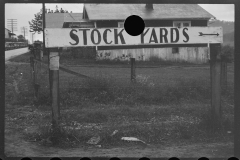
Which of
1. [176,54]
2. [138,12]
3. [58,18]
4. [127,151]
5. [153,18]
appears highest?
[58,18]

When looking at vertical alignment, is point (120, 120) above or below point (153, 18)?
below

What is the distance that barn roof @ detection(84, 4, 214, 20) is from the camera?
23359 mm

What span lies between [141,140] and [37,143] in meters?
1.77

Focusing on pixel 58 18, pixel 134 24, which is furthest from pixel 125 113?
pixel 58 18

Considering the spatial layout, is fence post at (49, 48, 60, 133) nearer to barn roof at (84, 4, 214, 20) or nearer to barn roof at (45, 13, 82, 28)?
barn roof at (84, 4, 214, 20)

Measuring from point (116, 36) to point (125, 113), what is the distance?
3350mm

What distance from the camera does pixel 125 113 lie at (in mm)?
8086

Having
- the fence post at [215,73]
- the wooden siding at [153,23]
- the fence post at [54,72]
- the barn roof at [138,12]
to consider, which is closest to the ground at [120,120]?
the fence post at [215,73]

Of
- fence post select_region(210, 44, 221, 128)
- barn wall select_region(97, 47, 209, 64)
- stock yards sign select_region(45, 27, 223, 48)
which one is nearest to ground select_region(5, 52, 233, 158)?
fence post select_region(210, 44, 221, 128)

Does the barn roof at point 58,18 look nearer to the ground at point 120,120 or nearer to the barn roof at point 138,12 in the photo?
the barn roof at point 138,12

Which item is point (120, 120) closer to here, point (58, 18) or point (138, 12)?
point (138, 12)

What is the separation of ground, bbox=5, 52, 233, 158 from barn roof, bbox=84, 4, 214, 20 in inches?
472

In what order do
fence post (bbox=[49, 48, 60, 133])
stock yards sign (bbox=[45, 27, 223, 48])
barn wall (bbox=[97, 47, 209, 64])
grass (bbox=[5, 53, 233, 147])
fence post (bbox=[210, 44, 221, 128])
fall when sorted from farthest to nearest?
barn wall (bbox=[97, 47, 209, 64])
grass (bbox=[5, 53, 233, 147])
fence post (bbox=[210, 44, 221, 128])
fence post (bbox=[49, 48, 60, 133])
stock yards sign (bbox=[45, 27, 223, 48])

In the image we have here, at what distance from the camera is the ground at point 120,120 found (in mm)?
5449
